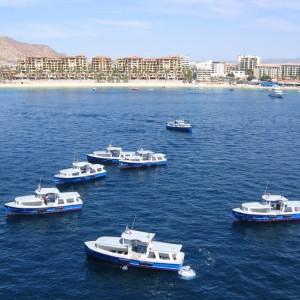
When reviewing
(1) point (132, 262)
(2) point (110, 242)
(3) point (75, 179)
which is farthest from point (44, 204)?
(1) point (132, 262)

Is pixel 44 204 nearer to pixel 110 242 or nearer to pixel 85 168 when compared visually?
pixel 110 242

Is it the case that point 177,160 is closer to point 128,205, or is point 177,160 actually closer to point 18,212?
point 128,205

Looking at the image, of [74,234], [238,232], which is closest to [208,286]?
[238,232]

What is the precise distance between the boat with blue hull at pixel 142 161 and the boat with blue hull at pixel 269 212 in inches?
1321

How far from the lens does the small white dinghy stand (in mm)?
46969

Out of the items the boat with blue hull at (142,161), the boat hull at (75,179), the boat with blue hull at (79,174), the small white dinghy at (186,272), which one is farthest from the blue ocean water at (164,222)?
the boat with blue hull at (142,161)

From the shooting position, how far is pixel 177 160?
100562 millimetres

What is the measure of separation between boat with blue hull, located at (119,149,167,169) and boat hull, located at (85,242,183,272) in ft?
140

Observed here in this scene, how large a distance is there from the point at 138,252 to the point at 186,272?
21.0ft

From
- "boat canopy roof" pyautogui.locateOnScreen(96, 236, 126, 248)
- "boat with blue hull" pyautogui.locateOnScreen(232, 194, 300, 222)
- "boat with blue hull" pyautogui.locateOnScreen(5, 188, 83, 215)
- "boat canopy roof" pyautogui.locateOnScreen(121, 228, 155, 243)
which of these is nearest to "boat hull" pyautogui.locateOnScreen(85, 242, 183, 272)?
"boat canopy roof" pyautogui.locateOnScreen(96, 236, 126, 248)

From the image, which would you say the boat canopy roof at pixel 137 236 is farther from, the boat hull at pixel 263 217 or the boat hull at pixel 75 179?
the boat hull at pixel 75 179

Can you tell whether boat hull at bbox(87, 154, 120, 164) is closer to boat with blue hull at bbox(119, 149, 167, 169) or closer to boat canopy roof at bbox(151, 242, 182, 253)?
boat with blue hull at bbox(119, 149, 167, 169)

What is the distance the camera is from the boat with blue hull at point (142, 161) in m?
92.4

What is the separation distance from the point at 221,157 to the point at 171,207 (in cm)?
3939
